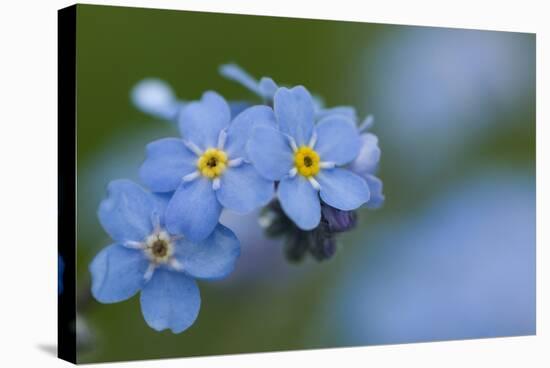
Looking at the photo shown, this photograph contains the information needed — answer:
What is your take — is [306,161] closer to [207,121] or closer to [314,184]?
[314,184]

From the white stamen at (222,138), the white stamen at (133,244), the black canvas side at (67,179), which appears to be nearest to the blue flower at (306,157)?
the white stamen at (222,138)

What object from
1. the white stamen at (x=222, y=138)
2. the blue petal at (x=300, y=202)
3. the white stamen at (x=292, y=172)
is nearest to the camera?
the blue petal at (x=300, y=202)

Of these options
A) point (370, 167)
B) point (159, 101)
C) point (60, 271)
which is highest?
point (159, 101)

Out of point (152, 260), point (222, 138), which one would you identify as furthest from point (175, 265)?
point (222, 138)

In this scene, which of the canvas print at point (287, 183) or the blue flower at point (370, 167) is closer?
the canvas print at point (287, 183)

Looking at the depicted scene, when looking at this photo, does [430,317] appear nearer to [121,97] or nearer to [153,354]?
[153,354]

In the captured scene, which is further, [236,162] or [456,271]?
[456,271]

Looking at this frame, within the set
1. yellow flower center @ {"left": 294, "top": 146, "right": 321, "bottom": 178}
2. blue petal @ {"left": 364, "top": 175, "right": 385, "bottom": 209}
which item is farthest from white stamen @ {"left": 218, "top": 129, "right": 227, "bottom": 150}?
blue petal @ {"left": 364, "top": 175, "right": 385, "bottom": 209}

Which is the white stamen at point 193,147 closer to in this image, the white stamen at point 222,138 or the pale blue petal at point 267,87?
the white stamen at point 222,138
